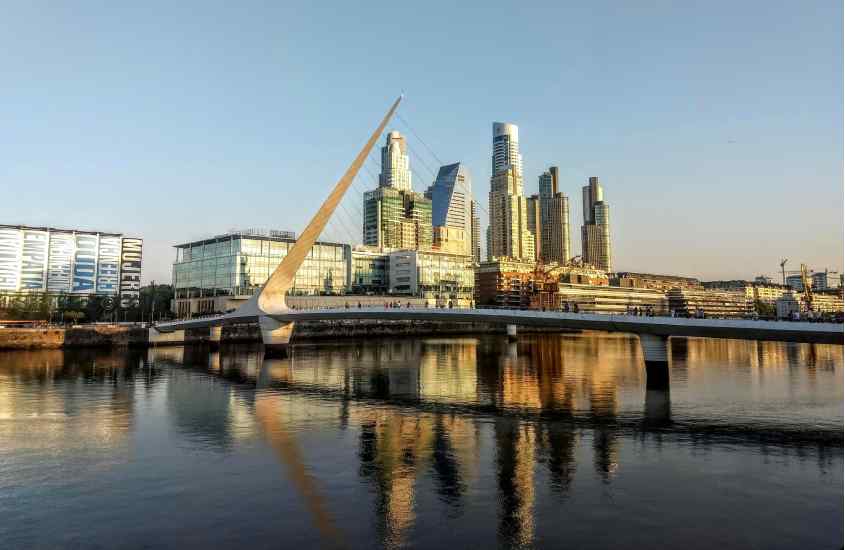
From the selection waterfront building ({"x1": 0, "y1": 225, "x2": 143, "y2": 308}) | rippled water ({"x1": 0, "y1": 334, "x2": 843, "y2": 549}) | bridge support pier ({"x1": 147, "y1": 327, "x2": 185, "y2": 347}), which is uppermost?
waterfront building ({"x1": 0, "y1": 225, "x2": 143, "y2": 308})

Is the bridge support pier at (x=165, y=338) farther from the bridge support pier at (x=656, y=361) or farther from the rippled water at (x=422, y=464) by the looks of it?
the bridge support pier at (x=656, y=361)

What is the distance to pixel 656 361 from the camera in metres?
34.3

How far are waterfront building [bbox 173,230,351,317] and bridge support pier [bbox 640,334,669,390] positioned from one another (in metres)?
78.9

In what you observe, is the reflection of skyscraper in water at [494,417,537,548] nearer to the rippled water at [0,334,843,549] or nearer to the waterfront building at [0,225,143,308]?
the rippled water at [0,334,843,549]

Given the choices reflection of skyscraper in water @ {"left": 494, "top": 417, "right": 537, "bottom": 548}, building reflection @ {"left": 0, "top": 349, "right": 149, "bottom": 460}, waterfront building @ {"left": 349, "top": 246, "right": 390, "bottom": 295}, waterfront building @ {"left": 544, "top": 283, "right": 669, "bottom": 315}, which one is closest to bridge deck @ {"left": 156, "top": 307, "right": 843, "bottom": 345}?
reflection of skyscraper in water @ {"left": 494, "top": 417, "right": 537, "bottom": 548}

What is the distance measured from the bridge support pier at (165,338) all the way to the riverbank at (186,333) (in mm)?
194

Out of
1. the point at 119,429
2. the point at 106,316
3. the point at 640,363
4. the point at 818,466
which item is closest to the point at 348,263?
the point at 106,316

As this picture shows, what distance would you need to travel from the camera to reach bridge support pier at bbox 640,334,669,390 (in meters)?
33.6

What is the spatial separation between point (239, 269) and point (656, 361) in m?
84.3

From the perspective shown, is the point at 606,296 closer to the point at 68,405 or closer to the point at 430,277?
the point at 430,277

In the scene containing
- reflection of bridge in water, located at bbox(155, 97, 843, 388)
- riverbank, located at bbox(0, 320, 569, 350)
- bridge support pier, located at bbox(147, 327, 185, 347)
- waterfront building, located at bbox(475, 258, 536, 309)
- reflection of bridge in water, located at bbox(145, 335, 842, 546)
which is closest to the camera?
reflection of bridge in water, located at bbox(145, 335, 842, 546)

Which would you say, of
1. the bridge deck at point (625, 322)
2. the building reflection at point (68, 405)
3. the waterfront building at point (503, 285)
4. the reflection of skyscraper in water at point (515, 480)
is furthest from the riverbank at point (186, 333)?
the reflection of skyscraper in water at point (515, 480)

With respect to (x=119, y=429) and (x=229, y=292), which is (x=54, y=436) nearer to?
(x=119, y=429)

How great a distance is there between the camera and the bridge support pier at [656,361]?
3364 cm
